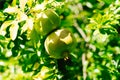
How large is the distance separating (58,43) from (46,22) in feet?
0.58

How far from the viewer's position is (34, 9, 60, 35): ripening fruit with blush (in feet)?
6.65

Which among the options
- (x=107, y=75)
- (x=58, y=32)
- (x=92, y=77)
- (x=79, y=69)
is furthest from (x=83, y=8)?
(x=58, y=32)

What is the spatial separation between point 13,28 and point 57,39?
12.9 inches

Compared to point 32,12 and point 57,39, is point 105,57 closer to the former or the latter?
point 57,39

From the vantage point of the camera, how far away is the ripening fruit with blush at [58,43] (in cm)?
209

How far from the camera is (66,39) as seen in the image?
2.11m

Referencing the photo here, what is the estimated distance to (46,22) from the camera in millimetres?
2061

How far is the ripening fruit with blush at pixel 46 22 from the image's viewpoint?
2027 mm

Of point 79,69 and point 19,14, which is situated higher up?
point 19,14

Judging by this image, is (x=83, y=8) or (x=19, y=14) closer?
(x=19, y=14)

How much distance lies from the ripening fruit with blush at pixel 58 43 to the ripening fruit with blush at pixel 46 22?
0.06 meters

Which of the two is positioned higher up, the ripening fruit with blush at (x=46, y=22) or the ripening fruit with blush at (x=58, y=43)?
the ripening fruit with blush at (x=46, y=22)

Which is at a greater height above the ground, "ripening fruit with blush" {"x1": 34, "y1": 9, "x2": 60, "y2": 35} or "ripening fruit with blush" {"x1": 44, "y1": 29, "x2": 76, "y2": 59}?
"ripening fruit with blush" {"x1": 34, "y1": 9, "x2": 60, "y2": 35}

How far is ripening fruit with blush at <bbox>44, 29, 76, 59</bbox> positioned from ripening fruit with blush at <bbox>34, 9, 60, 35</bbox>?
6 centimetres
